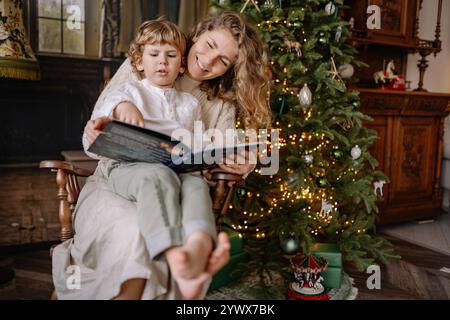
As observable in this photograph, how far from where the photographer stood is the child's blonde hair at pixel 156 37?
5.01ft

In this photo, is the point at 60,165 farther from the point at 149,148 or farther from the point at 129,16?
the point at 129,16

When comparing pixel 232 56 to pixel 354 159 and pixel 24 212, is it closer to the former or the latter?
pixel 354 159

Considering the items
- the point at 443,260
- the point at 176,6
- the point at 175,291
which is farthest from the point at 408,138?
the point at 175,291

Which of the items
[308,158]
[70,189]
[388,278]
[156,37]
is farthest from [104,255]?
[388,278]

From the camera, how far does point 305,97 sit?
215 centimetres

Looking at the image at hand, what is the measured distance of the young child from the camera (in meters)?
1.05

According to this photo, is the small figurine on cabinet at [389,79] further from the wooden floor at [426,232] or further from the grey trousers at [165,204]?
the grey trousers at [165,204]

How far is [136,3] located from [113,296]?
2.57 m

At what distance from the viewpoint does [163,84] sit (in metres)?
1.60

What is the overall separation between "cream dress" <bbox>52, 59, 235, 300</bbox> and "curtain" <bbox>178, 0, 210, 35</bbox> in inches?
72.5

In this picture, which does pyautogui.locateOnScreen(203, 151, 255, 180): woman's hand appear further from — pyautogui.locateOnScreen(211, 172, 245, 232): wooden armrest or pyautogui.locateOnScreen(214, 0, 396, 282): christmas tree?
pyautogui.locateOnScreen(214, 0, 396, 282): christmas tree

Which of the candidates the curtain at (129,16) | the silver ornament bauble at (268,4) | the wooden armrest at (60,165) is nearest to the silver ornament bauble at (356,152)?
the silver ornament bauble at (268,4)

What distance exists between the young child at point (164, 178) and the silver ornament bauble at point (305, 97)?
678 millimetres

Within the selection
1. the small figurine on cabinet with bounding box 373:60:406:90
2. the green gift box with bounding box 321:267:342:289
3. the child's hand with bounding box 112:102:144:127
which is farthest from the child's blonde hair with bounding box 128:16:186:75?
the small figurine on cabinet with bounding box 373:60:406:90
